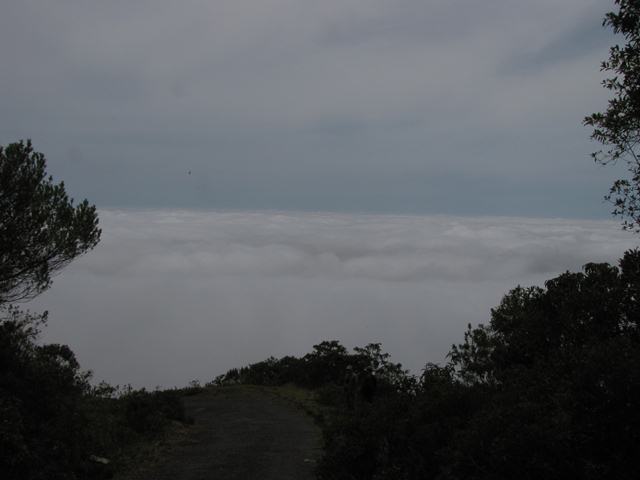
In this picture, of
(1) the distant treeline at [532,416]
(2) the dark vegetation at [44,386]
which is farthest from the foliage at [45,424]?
(1) the distant treeline at [532,416]

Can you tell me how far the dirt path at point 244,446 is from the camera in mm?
12812

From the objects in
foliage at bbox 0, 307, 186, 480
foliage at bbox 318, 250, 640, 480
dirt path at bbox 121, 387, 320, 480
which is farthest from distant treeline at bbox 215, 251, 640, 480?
foliage at bbox 0, 307, 186, 480

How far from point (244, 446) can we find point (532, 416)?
32.5ft

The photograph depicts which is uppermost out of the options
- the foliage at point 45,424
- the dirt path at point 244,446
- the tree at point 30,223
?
the tree at point 30,223

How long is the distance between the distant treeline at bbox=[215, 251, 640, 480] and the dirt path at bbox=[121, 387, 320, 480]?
2.35m

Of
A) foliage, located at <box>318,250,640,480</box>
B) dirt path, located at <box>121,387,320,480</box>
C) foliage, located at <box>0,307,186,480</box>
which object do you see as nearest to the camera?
foliage, located at <box>318,250,640,480</box>

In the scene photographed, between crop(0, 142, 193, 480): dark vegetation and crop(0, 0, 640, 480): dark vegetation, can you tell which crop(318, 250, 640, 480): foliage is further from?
crop(0, 142, 193, 480): dark vegetation

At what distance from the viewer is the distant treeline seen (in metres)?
7.15

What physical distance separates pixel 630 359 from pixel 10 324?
43.3 feet

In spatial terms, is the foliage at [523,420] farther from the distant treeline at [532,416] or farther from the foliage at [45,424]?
the foliage at [45,424]

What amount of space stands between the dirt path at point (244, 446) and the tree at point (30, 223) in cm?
621

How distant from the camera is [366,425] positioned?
10523 mm

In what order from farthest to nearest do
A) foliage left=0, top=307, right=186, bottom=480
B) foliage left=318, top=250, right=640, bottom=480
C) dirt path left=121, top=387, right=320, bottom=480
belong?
dirt path left=121, top=387, right=320, bottom=480 < foliage left=0, top=307, right=186, bottom=480 < foliage left=318, top=250, right=640, bottom=480

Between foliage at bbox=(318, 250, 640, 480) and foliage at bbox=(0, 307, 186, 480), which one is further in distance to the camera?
foliage at bbox=(0, 307, 186, 480)
